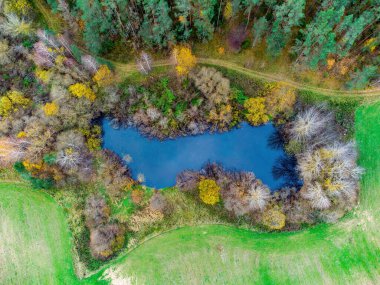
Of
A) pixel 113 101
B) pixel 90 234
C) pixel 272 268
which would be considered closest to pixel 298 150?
pixel 272 268

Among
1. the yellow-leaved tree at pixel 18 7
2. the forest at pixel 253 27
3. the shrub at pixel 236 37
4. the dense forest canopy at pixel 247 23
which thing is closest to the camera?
the dense forest canopy at pixel 247 23

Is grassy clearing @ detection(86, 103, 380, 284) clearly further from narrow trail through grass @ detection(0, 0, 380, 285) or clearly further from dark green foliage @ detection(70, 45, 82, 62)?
dark green foliage @ detection(70, 45, 82, 62)

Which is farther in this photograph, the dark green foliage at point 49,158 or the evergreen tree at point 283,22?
the dark green foliage at point 49,158

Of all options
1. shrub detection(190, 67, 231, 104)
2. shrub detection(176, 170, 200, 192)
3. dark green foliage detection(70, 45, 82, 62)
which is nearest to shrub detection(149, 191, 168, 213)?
shrub detection(176, 170, 200, 192)

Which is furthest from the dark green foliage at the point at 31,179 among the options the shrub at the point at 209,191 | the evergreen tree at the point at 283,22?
the evergreen tree at the point at 283,22

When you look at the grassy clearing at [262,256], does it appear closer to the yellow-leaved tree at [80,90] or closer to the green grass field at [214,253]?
the green grass field at [214,253]

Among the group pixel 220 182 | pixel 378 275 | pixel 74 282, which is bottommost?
pixel 378 275

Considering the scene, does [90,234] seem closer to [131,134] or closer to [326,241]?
[131,134]
